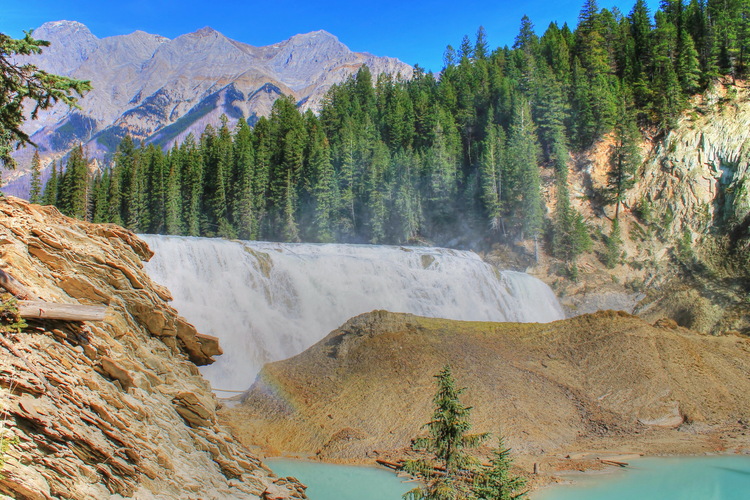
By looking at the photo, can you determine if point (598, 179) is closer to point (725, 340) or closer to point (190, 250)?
point (725, 340)

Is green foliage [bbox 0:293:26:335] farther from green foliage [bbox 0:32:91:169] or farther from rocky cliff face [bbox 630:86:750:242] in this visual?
rocky cliff face [bbox 630:86:750:242]

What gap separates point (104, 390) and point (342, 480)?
787 centimetres

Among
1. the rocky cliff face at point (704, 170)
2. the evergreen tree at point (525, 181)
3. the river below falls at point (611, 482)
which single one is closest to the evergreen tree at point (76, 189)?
the evergreen tree at point (525, 181)

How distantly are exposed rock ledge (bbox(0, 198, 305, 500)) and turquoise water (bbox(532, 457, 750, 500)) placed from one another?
24.2 ft

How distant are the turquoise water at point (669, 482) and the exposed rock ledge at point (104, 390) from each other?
24.2 feet

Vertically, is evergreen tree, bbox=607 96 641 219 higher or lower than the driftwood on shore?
higher

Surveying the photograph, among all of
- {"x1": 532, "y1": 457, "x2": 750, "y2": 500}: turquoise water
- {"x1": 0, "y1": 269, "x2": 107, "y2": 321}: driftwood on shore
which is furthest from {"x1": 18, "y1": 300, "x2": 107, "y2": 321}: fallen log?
{"x1": 532, "y1": 457, "x2": 750, "y2": 500}: turquoise water

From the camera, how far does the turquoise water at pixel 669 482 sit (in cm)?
1427

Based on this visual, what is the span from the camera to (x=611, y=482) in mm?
15102

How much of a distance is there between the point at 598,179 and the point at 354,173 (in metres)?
25.8

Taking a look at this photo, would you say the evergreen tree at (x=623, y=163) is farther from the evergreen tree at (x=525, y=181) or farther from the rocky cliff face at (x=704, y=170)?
the evergreen tree at (x=525, y=181)

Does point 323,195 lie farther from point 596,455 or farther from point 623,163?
point 596,455

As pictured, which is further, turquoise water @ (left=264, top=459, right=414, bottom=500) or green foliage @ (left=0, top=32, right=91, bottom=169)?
turquoise water @ (left=264, top=459, right=414, bottom=500)

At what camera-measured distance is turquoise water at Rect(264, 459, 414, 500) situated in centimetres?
1375
